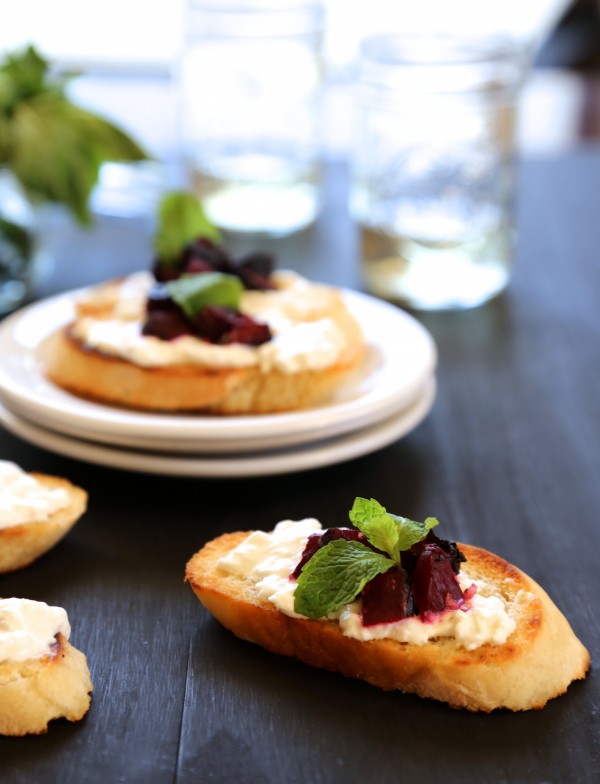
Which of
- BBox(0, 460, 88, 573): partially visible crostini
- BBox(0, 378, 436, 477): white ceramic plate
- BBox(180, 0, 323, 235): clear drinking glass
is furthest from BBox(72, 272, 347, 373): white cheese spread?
BBox(180, 0, 323, 235): clear drinking glass

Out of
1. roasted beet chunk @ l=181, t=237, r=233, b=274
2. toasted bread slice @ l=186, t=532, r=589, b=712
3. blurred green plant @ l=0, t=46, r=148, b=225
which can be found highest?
blurred green plant @ l=0, t=46, r=148, b=225

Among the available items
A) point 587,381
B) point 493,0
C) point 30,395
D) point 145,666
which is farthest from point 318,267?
point 493,0

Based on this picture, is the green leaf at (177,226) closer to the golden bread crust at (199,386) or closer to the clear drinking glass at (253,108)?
the golden bread crust at (199,386)

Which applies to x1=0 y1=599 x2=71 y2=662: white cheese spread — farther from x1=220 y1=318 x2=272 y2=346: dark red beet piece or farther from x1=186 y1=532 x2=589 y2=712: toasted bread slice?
x1=220 y1=318 x2=272 y2=346: dark red beet piece

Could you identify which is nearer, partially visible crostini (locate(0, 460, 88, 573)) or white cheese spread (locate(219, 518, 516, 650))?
white cheese spread (locate(219, 518, 516, 650))

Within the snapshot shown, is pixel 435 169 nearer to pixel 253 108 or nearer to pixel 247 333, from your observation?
pixel 253 108

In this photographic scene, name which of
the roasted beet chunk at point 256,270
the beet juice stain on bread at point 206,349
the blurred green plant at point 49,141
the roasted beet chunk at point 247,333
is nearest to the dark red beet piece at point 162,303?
the beet juice stain on bread at point 206,349
